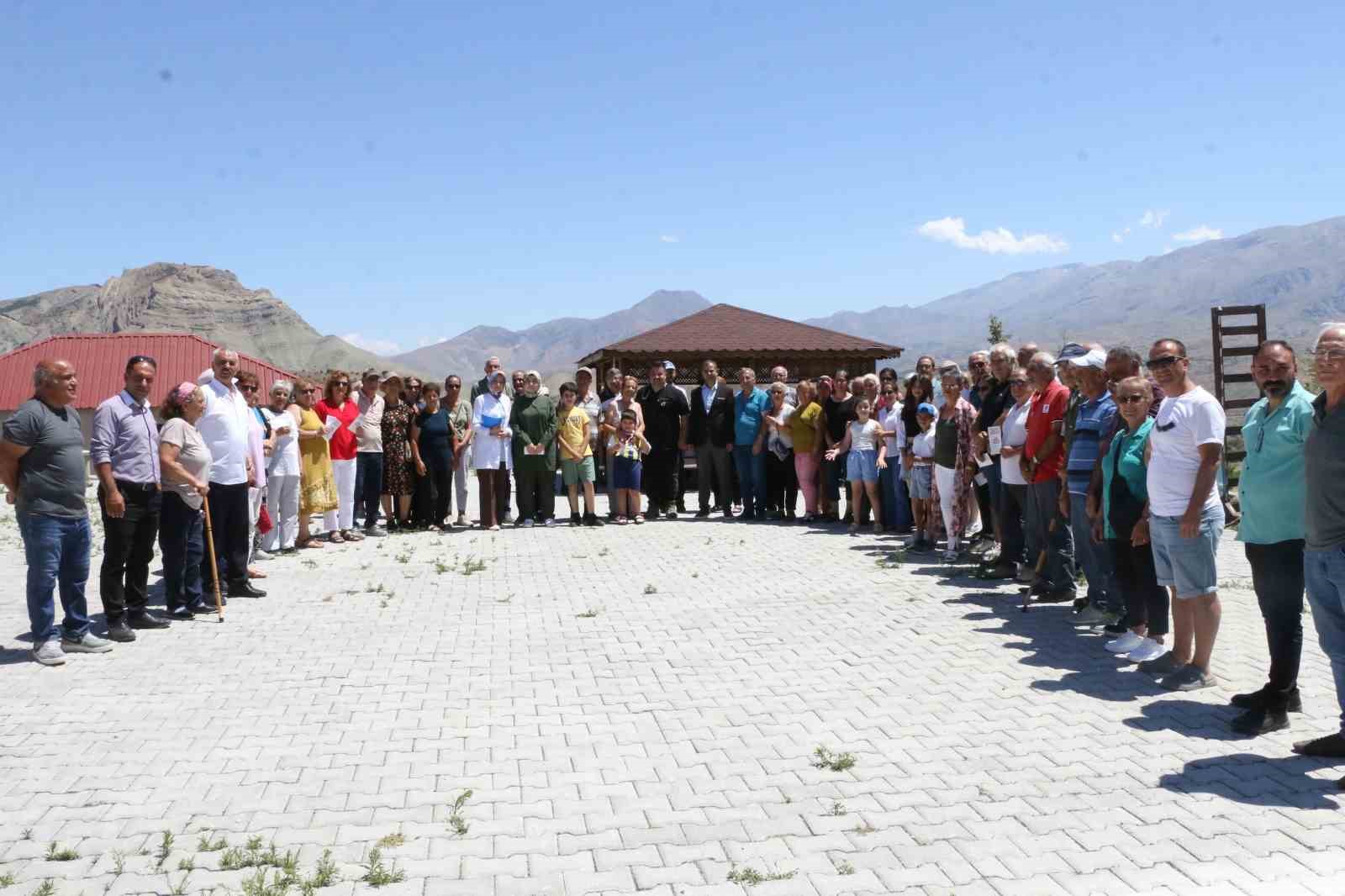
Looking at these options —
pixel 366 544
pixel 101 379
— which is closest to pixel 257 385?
pixel 366 544

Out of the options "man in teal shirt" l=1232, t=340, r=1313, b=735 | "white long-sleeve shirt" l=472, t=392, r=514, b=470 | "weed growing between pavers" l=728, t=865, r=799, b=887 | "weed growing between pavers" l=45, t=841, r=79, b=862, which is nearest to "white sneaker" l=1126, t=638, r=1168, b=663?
"man in teal shirt" l=1232, t=340, r=1313, b=735

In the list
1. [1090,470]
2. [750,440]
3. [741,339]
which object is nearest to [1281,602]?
[1090,470]

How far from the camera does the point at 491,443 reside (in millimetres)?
13031

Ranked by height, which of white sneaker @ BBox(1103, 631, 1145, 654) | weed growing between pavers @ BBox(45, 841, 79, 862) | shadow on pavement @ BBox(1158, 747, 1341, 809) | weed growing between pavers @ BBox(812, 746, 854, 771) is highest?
white sneaker @ BBox(1103, 631, 1145, 654)

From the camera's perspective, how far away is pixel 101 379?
57.1 m

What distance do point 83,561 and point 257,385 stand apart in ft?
12.3

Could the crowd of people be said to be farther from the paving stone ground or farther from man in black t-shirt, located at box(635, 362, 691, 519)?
the paving stone ground

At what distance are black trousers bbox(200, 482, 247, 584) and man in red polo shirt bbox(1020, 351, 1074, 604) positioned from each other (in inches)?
249

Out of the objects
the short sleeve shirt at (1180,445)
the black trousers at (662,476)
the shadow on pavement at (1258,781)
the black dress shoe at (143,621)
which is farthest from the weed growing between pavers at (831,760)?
the black trousers at (662,476)

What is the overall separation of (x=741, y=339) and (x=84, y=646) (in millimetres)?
16679

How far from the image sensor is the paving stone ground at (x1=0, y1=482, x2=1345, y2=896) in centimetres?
365

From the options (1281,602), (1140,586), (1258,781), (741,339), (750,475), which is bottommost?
(1258,781)

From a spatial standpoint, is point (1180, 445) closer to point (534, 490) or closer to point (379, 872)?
point (379, 872)

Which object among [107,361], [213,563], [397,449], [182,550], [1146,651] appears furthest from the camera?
[107,361]
